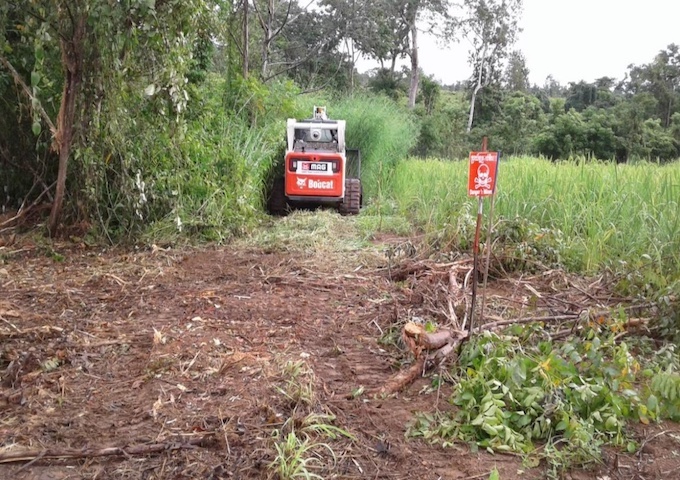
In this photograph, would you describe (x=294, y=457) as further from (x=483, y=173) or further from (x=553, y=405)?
(x=483, y=173)

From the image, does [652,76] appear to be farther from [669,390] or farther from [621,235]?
[669,390]

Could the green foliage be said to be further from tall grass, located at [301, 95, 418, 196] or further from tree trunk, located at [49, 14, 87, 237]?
tall grass, located at [301, 95, 418, 196]

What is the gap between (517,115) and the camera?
23.3 meters

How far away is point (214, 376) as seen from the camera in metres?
2.63

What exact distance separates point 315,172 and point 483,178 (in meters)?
4.87

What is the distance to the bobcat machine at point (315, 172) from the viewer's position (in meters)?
7.53

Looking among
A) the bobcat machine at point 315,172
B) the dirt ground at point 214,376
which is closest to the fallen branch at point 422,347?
the dirt ground at point 214,376

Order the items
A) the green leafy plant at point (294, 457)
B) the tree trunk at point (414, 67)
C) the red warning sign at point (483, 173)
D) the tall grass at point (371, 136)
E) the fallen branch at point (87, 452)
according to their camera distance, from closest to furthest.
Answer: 1. the green leafy plant at point (294, 457)
2. the fallen branch at point (87, 452)
3. the red warning sign at point (483, 173)
4. the tall grass at point (371, 136)
5. the tree trunk at point (414, 67)

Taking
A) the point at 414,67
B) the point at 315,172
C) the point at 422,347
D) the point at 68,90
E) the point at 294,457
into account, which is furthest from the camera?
the point at 414,67

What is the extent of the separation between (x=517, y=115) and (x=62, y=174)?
2127 cm

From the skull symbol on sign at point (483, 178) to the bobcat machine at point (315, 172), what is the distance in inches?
188

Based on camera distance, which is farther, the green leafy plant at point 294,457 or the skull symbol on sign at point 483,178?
the skull symbol on sign at point 483,178

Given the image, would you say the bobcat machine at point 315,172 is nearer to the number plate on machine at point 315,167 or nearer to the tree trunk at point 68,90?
the number plate on machine at point 315,167

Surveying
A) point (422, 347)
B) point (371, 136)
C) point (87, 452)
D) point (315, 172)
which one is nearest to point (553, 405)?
point (422, 347)
